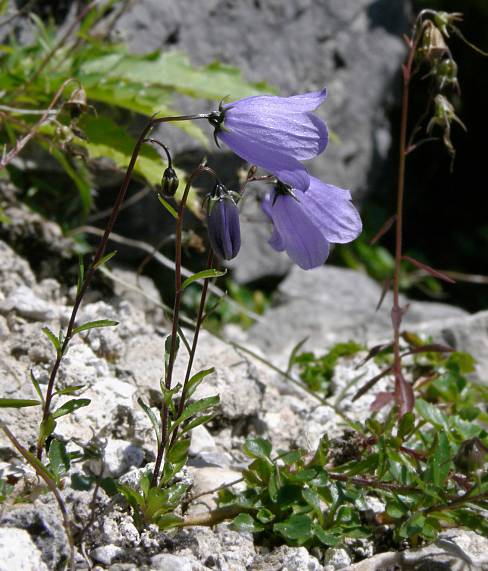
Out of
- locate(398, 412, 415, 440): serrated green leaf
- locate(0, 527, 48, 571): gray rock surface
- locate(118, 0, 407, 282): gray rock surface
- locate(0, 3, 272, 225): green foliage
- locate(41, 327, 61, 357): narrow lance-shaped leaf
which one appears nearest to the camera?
locate(0, 527, 48, 571): gray rock surface

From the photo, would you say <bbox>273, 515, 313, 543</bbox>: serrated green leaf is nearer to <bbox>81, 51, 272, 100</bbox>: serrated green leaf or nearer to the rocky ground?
the rocky ground

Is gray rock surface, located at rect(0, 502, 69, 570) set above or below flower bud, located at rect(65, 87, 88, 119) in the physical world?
below

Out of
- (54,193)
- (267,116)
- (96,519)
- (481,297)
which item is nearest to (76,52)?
(54,193)

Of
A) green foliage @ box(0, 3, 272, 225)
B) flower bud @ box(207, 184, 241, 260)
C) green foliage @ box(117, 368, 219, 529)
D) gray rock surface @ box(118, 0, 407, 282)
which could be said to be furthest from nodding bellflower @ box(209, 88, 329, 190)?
gray rock surface @ box(118, 0, 407, 282)

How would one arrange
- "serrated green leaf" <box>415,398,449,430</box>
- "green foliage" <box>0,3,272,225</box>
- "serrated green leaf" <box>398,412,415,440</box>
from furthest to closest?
"green foliage" <box>0,3,272,225</box>
"serrated green leaf" <box>415,398,449,430</box>
"serrated green leaf" <box>398,412,415,440</box>

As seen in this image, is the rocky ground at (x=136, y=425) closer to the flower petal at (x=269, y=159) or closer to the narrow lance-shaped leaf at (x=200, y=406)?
the narrow lance-shaped leaf at (x=200, y=406)

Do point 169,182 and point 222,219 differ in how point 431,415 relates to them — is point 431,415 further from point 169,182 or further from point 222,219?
point 169,182

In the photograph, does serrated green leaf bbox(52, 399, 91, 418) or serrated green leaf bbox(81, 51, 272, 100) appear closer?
serrated green leaf bbox(52, 399, 91, 418)
